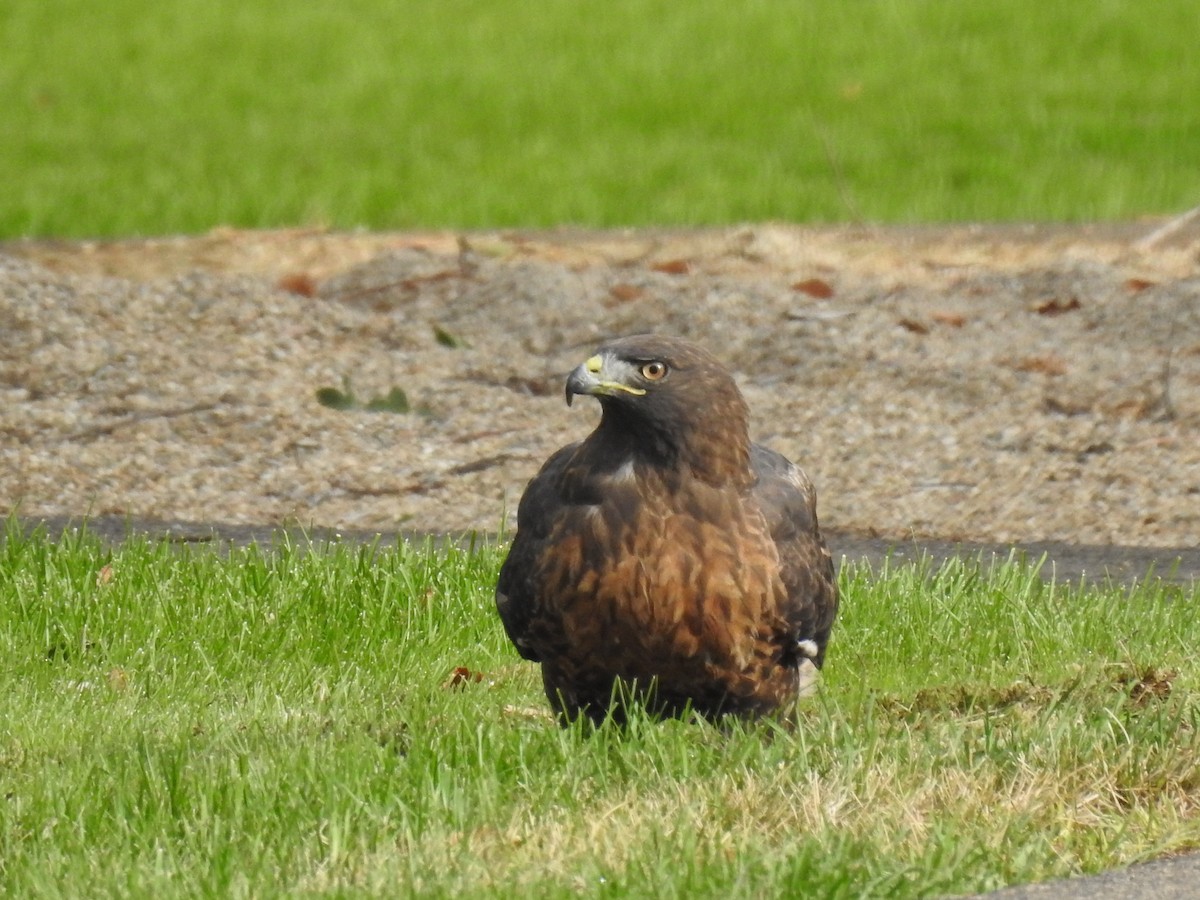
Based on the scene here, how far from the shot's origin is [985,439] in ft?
25.6

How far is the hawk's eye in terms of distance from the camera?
447 centimetres

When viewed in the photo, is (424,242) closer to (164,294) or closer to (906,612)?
(164,294)

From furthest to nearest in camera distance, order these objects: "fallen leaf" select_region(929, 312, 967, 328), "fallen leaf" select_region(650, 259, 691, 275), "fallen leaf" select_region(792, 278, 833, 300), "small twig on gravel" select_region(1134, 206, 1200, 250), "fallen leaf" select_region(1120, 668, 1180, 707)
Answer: "small twig on gravel" select_region(1134, 206, 1200, 250), "fallen leaf" select_region(650, 259, 691, 275), "fallen leaf" select_region(792, 278, 833, 300), "fallen leaf" select_region(929, 312, 967, 328), "fallen leaf" select_region(1120, 668, 1180, 707)

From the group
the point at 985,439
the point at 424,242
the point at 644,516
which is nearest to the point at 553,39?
the point at 424,242

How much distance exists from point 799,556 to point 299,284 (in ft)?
17.6

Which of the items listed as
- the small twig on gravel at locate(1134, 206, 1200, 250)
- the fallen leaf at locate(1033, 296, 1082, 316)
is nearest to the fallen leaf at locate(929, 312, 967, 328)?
the fallen leaf at locate(1033, 296, 1082, 316)

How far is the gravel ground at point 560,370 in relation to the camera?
24.0 ft

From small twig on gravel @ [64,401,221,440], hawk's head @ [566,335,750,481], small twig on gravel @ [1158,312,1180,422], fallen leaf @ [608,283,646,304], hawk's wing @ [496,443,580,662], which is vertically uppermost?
hawk's head @ [566,335,750,481]

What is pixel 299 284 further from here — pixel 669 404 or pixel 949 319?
pixel 669 404

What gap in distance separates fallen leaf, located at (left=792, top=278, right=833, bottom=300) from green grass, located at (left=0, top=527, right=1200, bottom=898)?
3574mm

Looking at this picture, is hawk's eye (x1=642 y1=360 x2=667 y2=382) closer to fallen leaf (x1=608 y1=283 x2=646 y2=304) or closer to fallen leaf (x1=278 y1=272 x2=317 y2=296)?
fallen leaf (x1=608 y1=283 x2=646 y2=304)

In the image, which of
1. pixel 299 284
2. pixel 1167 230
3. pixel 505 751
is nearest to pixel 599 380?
pixel 505 751

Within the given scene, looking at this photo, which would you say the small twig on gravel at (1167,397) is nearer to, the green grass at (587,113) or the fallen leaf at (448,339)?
the fallen leaf at (448,339)

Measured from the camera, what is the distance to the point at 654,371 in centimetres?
448
